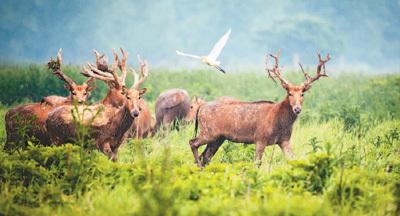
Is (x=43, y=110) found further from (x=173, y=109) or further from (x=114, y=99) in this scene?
(x=173, y=109)

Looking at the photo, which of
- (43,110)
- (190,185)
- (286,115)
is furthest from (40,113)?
(190,185)

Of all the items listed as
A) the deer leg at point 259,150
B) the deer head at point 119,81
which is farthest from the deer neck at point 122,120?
the deer leg at point 259,150

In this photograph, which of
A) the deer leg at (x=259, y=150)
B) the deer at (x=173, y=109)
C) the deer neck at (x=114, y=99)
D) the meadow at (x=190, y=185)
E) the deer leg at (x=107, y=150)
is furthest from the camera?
the deer at (x=173, y=109)

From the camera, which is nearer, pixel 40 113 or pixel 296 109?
pixel 296 109

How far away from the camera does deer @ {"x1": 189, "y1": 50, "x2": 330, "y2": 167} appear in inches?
504

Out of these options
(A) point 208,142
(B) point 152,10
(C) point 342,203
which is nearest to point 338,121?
(A) point 208,142

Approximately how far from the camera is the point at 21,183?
30.1 feet

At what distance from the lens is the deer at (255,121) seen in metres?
12.8

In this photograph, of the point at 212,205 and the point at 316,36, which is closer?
the point at 212,205

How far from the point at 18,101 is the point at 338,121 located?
12.7 m

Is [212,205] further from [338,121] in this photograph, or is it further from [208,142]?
[338,121]

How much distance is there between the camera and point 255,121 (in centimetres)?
1307

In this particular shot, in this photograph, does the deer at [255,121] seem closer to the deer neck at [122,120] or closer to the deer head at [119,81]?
the deer head at [119,81]

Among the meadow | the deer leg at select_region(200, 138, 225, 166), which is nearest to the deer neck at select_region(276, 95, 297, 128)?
the meadow
